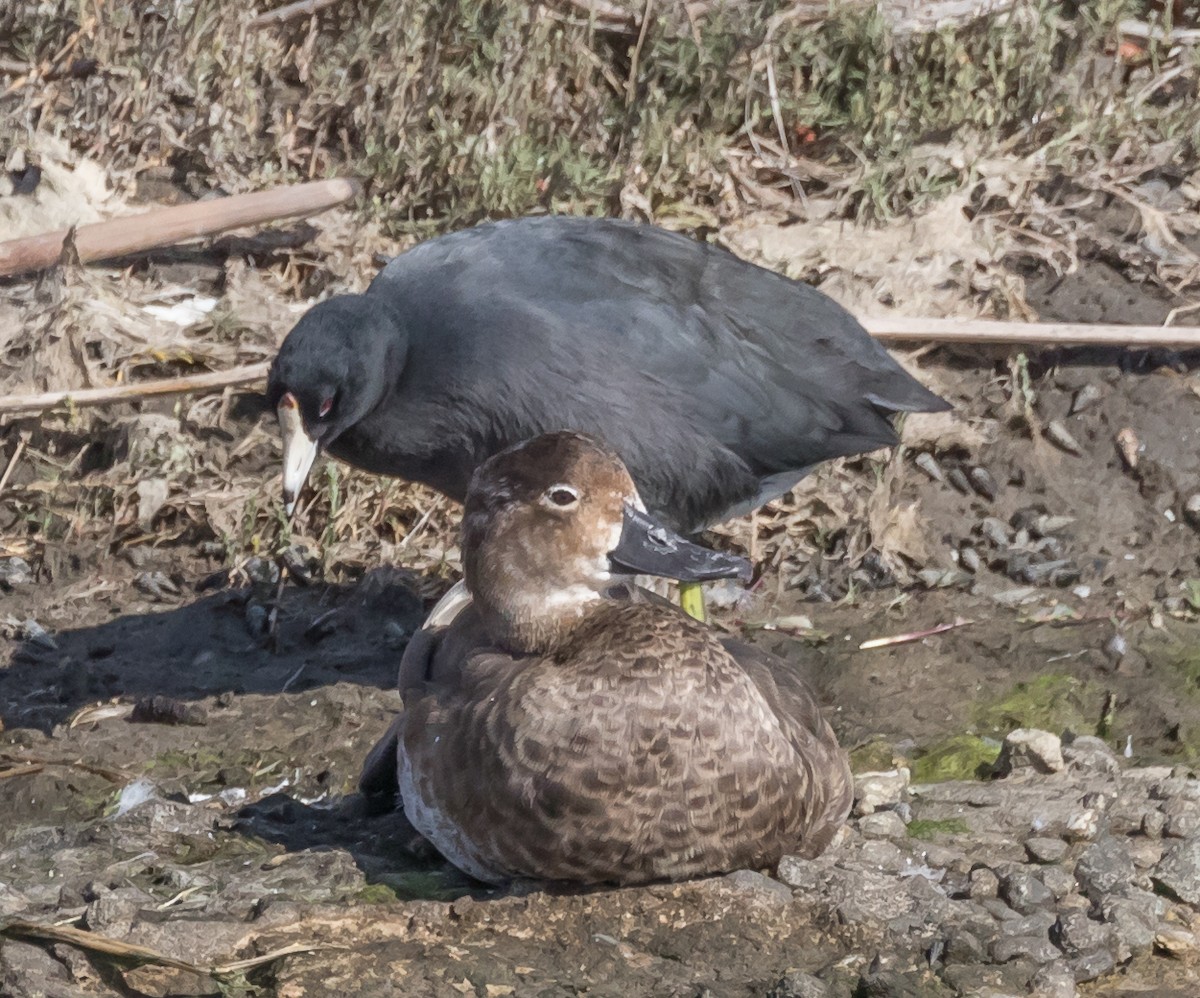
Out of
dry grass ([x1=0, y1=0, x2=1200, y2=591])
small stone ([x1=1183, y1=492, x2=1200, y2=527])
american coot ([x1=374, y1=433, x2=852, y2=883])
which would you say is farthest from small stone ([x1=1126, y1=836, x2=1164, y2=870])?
dry grass ([x1=0, y1=0, x2=1200, y2=591])

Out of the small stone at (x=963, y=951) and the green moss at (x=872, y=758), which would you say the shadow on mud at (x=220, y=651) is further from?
the small stone at (x=963, y=951)

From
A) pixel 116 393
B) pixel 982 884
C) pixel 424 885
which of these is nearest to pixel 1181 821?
pixel 982 884

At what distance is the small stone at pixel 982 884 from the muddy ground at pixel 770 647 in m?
0.02

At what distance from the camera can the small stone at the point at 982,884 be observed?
3746 millimetres

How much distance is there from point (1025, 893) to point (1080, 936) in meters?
0.18

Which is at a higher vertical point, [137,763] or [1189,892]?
[1189,892]

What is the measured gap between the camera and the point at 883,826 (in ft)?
13.2

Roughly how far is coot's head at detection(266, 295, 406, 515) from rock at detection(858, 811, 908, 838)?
5.49ft

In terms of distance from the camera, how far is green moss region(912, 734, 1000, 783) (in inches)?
177

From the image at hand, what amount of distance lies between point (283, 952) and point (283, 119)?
444 cm

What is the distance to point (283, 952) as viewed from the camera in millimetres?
3391

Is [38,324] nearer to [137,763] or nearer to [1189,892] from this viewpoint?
[137,763]

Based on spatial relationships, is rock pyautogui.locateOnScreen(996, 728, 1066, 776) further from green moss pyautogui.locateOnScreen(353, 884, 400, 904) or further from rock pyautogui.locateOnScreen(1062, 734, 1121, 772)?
green moss pyautogui.locateOnScreen(353, 884, 400, 904)

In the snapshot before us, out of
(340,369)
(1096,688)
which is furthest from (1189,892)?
(340,369)
